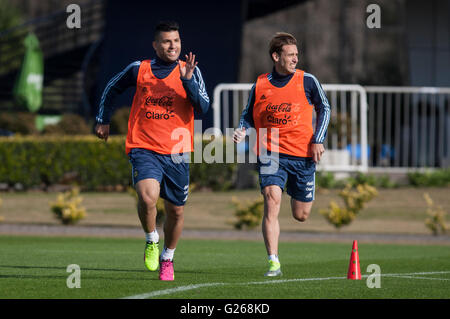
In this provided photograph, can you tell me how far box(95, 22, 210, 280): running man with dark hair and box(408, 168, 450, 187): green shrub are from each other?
14071 millimetres

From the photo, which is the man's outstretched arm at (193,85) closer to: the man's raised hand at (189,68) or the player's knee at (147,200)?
the man's raised hand at (189,68)

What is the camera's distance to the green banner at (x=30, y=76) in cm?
3016

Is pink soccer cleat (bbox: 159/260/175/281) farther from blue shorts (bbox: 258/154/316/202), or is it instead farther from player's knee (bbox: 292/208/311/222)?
player's knee (bbox: 292/208/311/222)

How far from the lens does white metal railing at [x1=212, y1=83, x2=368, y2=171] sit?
21.5 m

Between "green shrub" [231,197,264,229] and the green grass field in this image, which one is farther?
"green shrub" [231,197,264,229]

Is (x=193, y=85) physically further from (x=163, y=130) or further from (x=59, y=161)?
(x=59, y=161)

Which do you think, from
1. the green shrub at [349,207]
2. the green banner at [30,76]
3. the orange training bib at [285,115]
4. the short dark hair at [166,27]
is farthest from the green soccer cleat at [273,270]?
the green banner at [30,76]

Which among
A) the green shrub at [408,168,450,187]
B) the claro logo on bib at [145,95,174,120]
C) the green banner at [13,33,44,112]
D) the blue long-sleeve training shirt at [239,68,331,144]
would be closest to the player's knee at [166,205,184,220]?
the claro logo on bib at [145,95,174,120]

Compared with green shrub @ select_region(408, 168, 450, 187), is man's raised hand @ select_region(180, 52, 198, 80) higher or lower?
higher

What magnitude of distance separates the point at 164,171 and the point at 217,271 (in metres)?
1.49

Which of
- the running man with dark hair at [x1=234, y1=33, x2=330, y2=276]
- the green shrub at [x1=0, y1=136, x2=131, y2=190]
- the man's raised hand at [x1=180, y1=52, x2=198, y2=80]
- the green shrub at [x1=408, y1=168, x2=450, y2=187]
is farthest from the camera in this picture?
the green shrub at [x1=0, y1=136, x2=131, y2=190]

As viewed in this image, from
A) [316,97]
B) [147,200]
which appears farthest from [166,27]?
[316,97]

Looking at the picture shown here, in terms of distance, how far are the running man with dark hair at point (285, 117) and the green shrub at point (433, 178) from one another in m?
12.8
